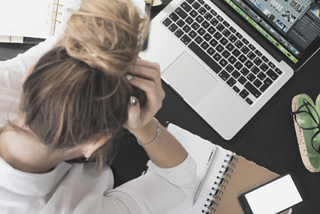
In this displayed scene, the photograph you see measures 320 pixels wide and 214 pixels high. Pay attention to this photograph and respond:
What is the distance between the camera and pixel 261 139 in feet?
2.54

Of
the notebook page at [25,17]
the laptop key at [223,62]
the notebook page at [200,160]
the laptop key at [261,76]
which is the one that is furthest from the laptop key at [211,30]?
the notebook page at [25,17]

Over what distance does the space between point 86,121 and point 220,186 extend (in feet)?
1.67

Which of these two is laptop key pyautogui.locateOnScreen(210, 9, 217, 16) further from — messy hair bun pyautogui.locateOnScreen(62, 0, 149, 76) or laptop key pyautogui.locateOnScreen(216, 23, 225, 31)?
messy hair bun pyautogui.locateOnScreen(62, 0, 149, 76)

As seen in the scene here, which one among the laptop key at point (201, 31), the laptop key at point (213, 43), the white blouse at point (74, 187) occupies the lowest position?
the white blouse at point (74, 187)

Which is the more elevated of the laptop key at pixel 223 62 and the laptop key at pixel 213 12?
the laptop key at pixel 213 12

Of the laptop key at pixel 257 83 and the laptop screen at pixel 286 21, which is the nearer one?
the laptop screen at pixel 286 21

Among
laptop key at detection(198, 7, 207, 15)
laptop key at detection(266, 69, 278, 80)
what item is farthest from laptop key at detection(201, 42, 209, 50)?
laptop key at detection(266, 69, 278, 80)

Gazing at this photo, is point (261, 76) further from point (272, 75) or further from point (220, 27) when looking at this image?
point (220, 27)

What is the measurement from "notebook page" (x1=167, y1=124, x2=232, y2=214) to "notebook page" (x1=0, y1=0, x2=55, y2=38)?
1.61 ft

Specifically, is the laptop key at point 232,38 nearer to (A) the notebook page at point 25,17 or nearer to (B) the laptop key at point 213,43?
(B) the laptop key at point 213,43

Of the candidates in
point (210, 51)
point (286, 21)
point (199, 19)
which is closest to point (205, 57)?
point (210, 51)

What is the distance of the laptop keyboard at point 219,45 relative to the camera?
0.78 m

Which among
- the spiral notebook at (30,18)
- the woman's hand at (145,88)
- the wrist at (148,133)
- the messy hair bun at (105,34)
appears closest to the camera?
the messy hair bun at (105,34)

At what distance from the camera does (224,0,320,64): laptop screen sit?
65 cm
